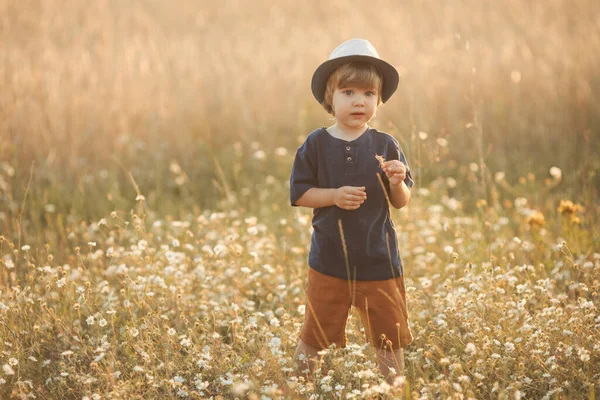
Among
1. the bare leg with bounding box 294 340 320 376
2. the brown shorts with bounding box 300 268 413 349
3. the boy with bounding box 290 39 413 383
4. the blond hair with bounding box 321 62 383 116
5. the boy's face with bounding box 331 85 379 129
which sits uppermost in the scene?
the blond hair with bounding box 321 62 383 116

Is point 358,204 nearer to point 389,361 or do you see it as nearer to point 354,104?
point 354,104

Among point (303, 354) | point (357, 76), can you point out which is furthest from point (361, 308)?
point (357, 76)

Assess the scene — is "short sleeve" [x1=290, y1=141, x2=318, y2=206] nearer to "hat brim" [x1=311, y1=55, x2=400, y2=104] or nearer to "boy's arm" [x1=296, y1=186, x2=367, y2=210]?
"boy's arm" [x1=296, y1=186, x2=367, y2=210]

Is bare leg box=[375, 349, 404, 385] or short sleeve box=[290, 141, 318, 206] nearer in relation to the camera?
short sleeve box=[290, 141, 318, 206]

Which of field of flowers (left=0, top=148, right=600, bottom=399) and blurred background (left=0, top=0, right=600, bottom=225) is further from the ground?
blurred background (left=0, top=0, right=600, bottom=225)

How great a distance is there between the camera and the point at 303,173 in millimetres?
3148

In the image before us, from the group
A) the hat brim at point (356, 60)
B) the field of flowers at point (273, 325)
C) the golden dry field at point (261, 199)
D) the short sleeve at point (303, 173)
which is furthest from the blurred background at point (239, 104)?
the short sleeve at point (303, 173)

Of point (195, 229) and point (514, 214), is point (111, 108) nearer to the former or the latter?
point (195, 229)

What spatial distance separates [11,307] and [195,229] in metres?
2.04

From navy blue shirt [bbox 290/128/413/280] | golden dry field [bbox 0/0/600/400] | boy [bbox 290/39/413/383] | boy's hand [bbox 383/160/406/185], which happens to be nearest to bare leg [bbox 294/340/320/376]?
golden dry field [bbox 0/0/600/400]

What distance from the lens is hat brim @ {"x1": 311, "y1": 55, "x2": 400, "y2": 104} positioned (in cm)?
304

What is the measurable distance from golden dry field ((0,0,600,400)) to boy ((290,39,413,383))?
12.5 inches

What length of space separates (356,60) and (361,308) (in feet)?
3.90

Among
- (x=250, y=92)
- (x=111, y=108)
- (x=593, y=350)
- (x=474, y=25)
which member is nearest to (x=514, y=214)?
(x=593, y=350)
